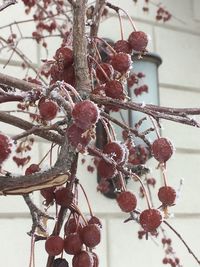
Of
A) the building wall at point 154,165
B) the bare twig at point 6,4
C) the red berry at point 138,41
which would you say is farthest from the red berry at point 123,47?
the building wall at point 154,165

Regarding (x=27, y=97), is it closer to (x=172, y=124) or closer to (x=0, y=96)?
(x=0, y=96)

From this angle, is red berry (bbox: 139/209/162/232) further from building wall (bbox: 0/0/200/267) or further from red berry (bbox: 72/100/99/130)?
building wall (bbox: 0/0/200/267)

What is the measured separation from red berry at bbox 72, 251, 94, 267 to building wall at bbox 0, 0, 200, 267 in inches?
38.4

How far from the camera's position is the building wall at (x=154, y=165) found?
4.83 feet

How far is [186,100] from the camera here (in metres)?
1.94

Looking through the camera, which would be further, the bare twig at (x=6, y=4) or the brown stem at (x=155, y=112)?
the bare twig at (x=6, y=4)

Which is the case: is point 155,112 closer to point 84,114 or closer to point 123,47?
point 84,114

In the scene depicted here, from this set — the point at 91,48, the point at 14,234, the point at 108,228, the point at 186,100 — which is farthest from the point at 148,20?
the point at 91,48

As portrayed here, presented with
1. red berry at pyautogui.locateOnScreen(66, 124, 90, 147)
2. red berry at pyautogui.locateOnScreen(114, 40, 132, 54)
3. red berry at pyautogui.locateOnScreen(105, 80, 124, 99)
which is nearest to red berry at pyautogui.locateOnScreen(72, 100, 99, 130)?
red berry at pyautogui.locateOnScreen(66, 124, 90, 147)

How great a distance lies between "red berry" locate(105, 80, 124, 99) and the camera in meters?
0.49

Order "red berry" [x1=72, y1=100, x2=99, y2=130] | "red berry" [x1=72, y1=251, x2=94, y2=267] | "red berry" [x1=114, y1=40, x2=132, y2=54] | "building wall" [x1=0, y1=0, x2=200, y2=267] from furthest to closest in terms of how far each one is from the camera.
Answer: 1. "building wall" [x1=0, y1=0, x2=200, y2=267]
2. "red berry" [x1=114, y1=40, x2=132, y2=54]
3. "red berry" [x1=72, y1=251, x2=94, y2=267]
4. "red berry" [x1=72, y1=100, x2=99, y2=130]

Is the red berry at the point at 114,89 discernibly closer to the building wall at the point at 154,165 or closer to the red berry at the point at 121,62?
the red berry at the point at 121,62

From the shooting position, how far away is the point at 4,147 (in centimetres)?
40

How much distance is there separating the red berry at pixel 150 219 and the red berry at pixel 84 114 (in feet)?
0.53
